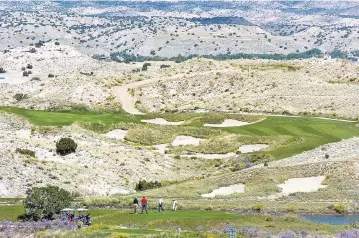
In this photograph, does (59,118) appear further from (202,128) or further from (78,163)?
(78,163)

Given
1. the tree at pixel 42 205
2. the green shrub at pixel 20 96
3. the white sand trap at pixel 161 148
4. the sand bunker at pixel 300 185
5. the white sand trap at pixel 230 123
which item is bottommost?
the white sand trap at pixel 161 148

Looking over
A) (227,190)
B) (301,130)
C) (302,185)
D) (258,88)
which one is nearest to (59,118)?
(301,130)

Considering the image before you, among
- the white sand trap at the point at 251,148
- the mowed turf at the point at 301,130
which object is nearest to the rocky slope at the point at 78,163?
the white sand trap at the point at 251,148

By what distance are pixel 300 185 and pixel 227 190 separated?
5577 mm

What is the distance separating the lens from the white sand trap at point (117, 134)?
74812 millimetres

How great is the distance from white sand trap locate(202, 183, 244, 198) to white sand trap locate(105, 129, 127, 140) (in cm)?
2770

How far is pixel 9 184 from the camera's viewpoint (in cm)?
4841

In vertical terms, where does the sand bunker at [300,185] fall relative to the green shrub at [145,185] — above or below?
above

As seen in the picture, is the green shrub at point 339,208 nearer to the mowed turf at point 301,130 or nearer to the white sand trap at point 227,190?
the white sand trap at point 227,190

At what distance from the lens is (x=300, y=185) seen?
48156 millimetres

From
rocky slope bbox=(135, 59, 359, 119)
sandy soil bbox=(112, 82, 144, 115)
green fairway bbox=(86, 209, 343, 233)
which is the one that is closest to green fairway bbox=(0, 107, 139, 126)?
sandy soil bbox=(112, 82, 144, 115)

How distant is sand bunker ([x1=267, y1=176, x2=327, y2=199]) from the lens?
153 feet

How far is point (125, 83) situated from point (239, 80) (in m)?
23.3

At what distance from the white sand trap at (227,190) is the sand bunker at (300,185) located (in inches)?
120
